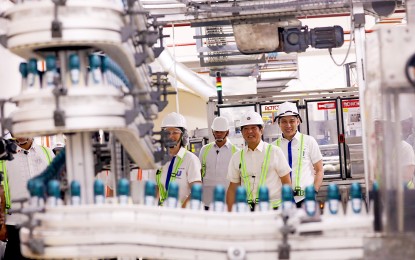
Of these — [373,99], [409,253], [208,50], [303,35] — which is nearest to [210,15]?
[303,35]

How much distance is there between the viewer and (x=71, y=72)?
101 inches

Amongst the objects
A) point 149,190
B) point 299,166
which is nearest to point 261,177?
point 299,166

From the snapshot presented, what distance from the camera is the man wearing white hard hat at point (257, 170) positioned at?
5.04m

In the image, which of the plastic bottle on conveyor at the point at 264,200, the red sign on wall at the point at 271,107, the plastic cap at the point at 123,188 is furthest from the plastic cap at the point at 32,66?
the red sign on wall at the point at 271,107

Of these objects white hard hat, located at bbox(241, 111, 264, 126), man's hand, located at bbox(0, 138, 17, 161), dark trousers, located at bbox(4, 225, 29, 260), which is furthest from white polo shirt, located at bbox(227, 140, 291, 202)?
man's hand, located at bbox(0, 138, 17, 161)

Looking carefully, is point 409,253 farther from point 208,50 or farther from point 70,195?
point 208,50

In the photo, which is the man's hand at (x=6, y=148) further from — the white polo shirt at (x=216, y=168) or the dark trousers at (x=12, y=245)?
the white polo shirt at (x=216, y=168)

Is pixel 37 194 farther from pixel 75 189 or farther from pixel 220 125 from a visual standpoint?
pixel 220 125

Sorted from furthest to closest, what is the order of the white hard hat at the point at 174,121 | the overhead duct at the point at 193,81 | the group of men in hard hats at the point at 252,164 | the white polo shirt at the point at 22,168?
the overhead duct at the point at 193,81 → the white hard hat at the point at 174,121 → the group of men in hard hats at the point at 252,164 → the white polo shirt at the point at 22,168

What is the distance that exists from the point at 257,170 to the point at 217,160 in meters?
1.16

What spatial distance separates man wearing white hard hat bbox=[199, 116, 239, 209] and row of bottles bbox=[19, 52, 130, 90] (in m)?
3.54

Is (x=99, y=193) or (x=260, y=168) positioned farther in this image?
(x=260, y=168)

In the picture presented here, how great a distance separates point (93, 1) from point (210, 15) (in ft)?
9.22

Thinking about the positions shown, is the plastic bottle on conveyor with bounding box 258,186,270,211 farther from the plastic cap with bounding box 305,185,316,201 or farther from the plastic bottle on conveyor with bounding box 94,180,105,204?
the plastic bottle on conveyor with bounding box 94,180,105,204
